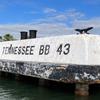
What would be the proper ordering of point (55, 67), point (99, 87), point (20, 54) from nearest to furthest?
point (55, 67), point (99, 87), point (20, 54)

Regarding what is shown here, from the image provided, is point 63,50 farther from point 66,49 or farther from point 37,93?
point 37,93

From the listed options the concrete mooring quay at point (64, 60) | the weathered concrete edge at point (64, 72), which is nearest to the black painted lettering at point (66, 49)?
the concrete mooring quay at point (64, 60)

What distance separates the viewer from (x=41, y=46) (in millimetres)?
21297

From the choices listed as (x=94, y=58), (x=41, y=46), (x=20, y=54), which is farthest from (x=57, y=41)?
(x=20, y=54)

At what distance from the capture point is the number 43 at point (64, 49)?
18.8 meters

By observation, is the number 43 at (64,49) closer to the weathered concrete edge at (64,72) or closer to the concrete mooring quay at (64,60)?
the concrete mooring quay at (64,60)

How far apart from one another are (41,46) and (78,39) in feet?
12.5

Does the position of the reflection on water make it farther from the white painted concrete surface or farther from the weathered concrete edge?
the white painted concrete surface

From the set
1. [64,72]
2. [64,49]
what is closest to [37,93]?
[64,72]

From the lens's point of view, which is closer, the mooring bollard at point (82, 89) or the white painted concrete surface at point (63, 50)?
the mooring bollard at point (82, 89)

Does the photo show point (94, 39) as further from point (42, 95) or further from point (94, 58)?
point (42, 95)

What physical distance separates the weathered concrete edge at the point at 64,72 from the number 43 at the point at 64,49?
93 centimetres

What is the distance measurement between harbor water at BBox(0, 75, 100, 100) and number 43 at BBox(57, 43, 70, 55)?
219 centimetres

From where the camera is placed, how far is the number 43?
18834 millimetres
